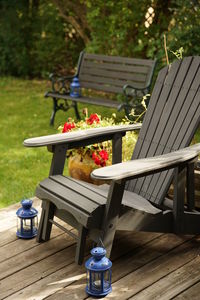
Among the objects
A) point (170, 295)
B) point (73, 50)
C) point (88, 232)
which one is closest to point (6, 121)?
point (73, 50)

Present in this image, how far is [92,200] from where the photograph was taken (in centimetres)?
304

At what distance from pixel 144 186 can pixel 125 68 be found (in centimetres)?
349

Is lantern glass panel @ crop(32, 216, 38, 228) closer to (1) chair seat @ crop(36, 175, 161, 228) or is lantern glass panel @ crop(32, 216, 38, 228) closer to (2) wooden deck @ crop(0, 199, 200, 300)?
(2) wooden deck @ crop(0, 199, 200, 300)

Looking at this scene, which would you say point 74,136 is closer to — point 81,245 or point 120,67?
point 81,245

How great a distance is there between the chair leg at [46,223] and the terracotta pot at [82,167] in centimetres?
71

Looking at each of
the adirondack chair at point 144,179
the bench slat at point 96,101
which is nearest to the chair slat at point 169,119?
the adirondack chair at point 144,179

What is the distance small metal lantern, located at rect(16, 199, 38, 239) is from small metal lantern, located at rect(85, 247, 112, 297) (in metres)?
0.75

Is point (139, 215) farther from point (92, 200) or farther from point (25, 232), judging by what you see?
point (25, 232)

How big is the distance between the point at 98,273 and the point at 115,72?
176 inches

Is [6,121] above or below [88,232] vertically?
below

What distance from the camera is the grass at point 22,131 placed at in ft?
16.1

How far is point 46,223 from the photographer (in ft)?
11.1

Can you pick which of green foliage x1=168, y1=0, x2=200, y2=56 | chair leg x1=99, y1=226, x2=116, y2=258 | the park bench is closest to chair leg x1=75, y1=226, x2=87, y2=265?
chair leg x1=99, y1=226, x2=116, y2=258

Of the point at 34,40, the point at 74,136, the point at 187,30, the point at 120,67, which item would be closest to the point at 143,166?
the point at 74,136
